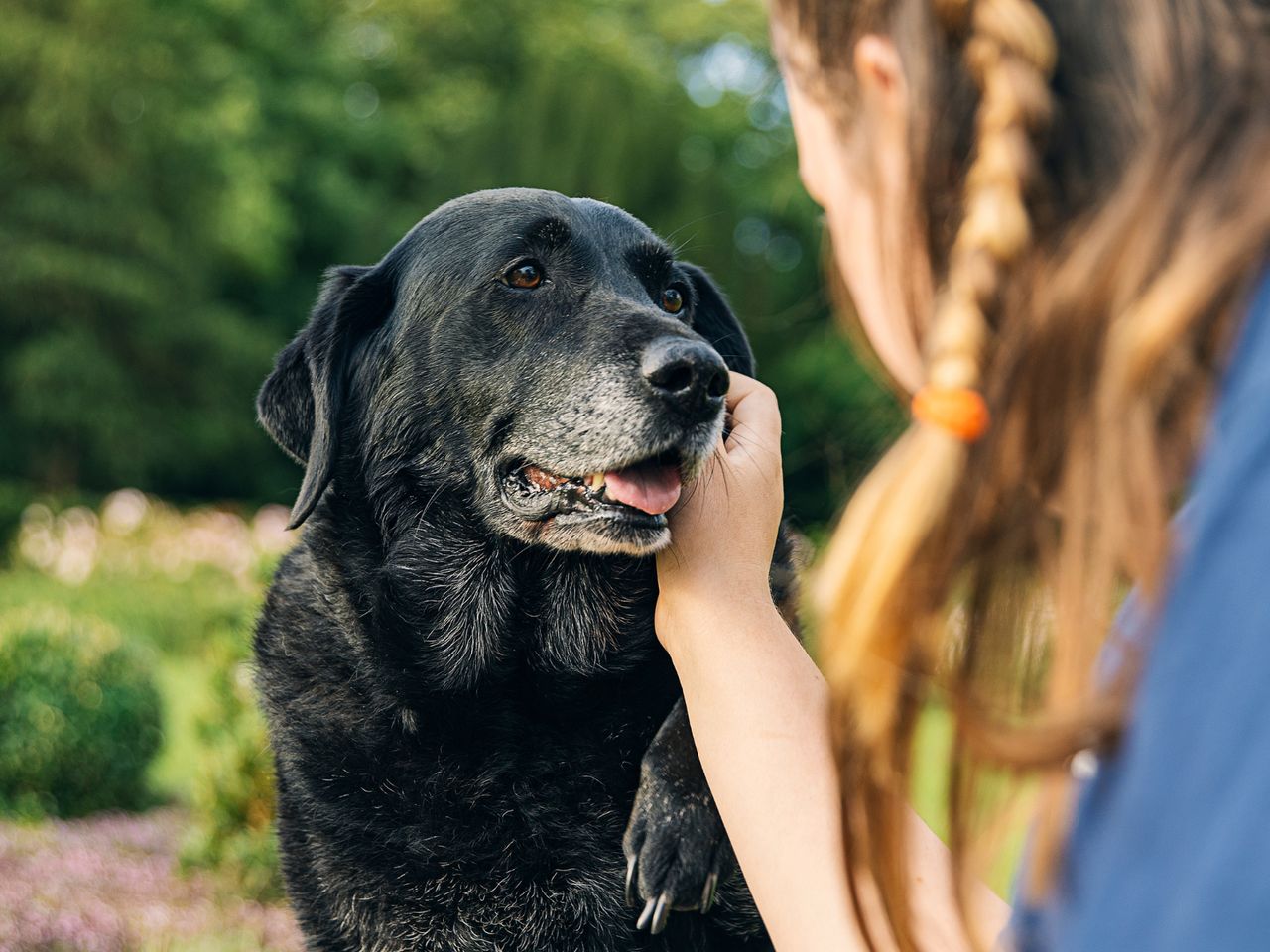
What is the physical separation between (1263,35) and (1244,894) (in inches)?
28.9

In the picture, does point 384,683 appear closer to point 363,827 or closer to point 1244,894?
point 363,827

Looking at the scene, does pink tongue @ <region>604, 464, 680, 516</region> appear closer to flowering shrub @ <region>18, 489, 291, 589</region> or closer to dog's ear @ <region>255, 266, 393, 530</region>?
dog's ear @ <region>255, 266, 393, 530</region>

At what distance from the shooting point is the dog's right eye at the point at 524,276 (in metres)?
2.75

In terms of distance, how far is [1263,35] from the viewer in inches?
42.6

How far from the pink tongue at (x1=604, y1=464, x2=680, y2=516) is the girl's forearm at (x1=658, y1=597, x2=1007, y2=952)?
1.73 feet

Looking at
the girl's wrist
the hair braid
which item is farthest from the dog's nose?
the hair braid

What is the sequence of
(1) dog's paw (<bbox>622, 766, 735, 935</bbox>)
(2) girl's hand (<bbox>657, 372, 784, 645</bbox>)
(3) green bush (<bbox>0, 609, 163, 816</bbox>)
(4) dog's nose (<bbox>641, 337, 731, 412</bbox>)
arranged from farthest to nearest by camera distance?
(3) green bush (<bbox>0, 609, 163, 816</bbox>), (4) dog's nose (<bbox>641, 337, 731, 412</bbox>), (1) dog's paw (<bbox>622, 766, 735, 935</bbox>), (2) girl's hand (<bbox>657, 372, 784, 645</bbox>)

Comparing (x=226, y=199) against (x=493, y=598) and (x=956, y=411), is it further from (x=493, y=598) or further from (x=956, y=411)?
(x=956, y=411)

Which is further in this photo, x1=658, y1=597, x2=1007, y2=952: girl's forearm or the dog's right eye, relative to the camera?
the dog's right eye

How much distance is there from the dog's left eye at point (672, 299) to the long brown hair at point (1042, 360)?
1687 millimetres

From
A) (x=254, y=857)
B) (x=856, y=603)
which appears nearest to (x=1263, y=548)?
(x=856, y=603)

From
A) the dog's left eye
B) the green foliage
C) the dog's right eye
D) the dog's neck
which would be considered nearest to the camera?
the dog's neck

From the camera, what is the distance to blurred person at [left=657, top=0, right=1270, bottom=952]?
873 mm

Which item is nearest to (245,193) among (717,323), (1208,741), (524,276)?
(717,323)
